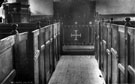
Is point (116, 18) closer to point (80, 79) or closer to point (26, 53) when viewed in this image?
point (80, 79)

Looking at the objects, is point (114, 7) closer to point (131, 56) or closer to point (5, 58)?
point (131, 56)

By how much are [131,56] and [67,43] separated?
29.7 feet

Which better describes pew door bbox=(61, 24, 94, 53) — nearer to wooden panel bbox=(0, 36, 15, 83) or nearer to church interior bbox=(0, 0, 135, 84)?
church interior bbox=(0, 0, 135, 84)

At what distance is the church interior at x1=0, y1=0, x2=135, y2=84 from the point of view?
3.04m

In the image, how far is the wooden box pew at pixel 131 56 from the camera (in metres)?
2.72

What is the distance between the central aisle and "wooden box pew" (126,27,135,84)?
319 cm

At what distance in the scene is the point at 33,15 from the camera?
50.5 ft

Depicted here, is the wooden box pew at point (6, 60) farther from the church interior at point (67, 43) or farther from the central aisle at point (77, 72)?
the central aisle at point (77, 72)

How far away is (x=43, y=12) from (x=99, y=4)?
379 centimetres

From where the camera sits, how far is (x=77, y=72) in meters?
7.24

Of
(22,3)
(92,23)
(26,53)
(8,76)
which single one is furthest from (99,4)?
(8,76)

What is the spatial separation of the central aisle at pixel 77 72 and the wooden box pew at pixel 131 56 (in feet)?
10.5

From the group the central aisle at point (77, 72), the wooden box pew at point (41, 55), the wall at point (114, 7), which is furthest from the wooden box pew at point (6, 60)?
the wall at point (114, 7)

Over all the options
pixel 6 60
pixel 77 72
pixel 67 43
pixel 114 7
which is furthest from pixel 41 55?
pixel 114 7
